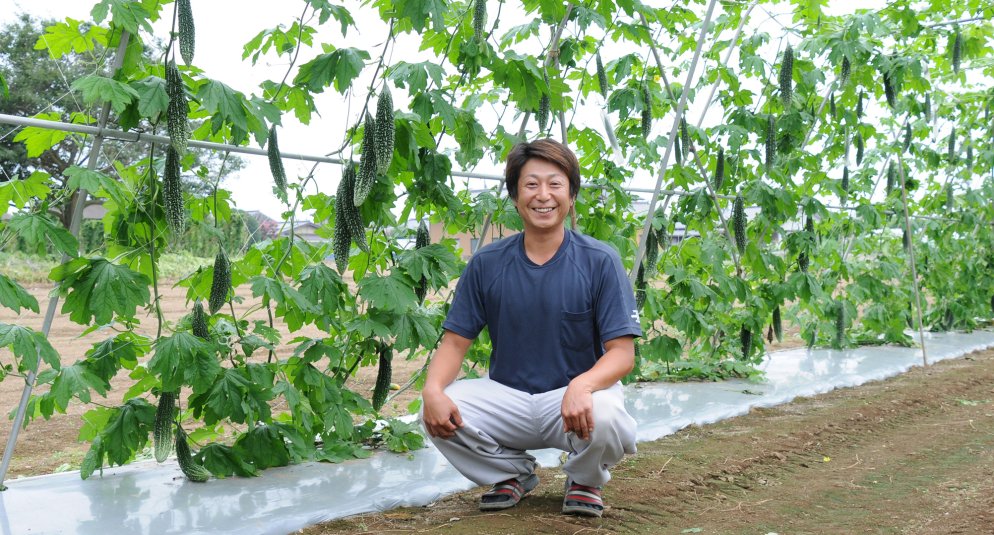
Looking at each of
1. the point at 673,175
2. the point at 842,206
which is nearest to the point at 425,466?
the point at 673,175

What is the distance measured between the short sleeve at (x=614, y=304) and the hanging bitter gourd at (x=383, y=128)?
0.95 meters

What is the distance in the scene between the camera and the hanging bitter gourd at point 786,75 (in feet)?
19.5

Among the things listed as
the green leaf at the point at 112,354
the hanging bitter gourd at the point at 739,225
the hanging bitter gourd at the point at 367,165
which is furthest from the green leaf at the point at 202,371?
the hanging bitter gourd at the point at 739,225

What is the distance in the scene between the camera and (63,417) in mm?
6051

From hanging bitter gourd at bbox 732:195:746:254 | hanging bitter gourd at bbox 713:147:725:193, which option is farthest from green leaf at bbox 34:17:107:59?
hanging bitter gourd at bbox 732:195:746:254

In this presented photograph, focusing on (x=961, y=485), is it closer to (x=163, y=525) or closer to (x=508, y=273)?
(x=508, y=273)

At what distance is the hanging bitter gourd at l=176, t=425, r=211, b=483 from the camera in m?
3.60

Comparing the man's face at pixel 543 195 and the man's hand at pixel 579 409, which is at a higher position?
the man's face at pixel 543 195

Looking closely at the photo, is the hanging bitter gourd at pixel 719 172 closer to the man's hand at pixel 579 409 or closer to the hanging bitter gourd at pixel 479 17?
the hanging bitter gourd at pixel 479 17

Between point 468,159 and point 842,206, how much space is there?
4.92 meters

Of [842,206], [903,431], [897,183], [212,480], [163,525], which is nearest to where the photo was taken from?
[163,525]

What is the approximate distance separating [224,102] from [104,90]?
1.29ft

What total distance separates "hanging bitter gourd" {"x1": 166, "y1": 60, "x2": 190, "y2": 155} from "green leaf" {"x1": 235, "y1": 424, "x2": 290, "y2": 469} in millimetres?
1379

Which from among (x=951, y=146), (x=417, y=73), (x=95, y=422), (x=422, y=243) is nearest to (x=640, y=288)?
(x=422, y=243)
